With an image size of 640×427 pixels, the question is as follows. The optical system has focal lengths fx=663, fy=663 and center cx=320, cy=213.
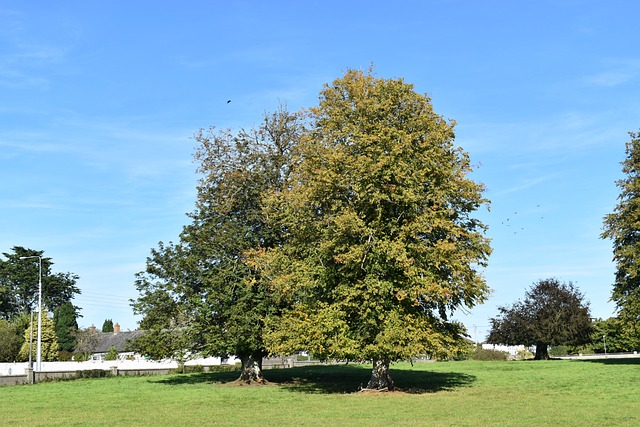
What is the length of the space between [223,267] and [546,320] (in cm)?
3692

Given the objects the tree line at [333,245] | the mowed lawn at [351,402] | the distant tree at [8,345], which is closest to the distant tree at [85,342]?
the distant tree at [8,345]

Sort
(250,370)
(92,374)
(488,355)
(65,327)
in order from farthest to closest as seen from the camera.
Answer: (65,327)
(488,355)
(92,374)
(250,370)

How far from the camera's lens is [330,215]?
3253 cm

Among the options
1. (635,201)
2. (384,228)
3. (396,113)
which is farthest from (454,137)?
(635,201)

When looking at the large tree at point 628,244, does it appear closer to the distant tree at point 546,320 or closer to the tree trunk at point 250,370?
the distant tree at point 546,320

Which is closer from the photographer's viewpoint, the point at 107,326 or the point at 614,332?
the point at 614,332

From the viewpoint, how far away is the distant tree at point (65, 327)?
108m

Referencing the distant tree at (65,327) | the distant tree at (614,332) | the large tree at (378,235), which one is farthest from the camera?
the distant tree at (65,327)

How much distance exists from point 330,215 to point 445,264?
602cm

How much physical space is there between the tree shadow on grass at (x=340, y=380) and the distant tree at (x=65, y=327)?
2718 inches

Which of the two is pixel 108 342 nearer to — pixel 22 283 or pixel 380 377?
pixel 22 283

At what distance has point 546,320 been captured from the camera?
62.2m

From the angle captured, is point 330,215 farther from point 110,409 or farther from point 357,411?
point 110,409

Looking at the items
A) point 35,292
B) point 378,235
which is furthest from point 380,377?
point 35,292
